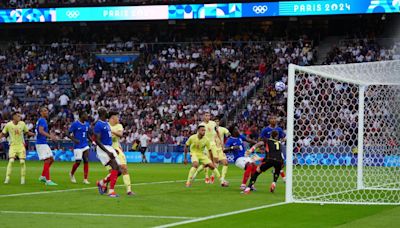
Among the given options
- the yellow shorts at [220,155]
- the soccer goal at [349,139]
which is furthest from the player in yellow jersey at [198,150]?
the soccer goal at [349,139]

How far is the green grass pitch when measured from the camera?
14.1 metres

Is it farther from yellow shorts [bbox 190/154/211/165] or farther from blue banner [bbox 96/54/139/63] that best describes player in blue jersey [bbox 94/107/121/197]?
blue banner [bbox 96/54/139/63]

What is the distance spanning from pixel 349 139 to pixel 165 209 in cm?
1782

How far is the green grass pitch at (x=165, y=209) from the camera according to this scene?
1410cm

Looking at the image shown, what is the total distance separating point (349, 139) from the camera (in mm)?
33000

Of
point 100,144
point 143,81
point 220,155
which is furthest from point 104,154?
point 143,81

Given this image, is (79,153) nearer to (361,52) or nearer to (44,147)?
(44,147)

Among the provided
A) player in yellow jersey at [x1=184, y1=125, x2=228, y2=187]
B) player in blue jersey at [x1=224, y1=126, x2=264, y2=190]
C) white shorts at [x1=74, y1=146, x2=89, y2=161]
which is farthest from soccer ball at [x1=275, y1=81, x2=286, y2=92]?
player in yellow jersey at [x1=184, y1=125, x2=228, y2=187]

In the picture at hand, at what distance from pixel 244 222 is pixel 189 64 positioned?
1506 inches

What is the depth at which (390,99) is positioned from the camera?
79.3 feet

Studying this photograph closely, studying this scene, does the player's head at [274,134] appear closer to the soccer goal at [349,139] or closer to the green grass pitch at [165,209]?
the soccer goal at [349,139]

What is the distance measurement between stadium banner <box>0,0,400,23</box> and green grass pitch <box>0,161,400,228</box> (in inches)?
1032

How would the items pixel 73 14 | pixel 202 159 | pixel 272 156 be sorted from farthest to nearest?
pixel 73 14, pixel 202 159, pixel 272 156

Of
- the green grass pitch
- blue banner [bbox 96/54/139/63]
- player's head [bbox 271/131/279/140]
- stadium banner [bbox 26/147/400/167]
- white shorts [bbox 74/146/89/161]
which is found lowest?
the green grass pitch
